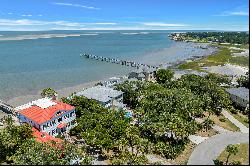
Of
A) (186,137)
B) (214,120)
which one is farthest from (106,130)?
(214,120)

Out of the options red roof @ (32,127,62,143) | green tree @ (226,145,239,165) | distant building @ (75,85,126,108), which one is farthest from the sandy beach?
green tree @ (226,145,239,165)

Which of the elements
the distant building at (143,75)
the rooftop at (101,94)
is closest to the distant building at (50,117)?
the rooftop at (101,94)

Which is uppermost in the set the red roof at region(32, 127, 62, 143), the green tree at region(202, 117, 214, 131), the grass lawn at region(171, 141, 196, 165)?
the red roof at region(32, 127, 62, 143)

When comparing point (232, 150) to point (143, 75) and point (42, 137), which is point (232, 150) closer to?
point (42, 137)

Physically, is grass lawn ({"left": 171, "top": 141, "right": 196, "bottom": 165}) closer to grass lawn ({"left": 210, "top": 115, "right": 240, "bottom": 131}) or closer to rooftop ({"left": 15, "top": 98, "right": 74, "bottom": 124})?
grass lawn ({"left": 210, "top": 115, "right": 240, "bottom": 131})

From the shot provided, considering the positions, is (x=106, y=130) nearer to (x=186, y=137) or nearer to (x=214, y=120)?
(x=186, y=137)
